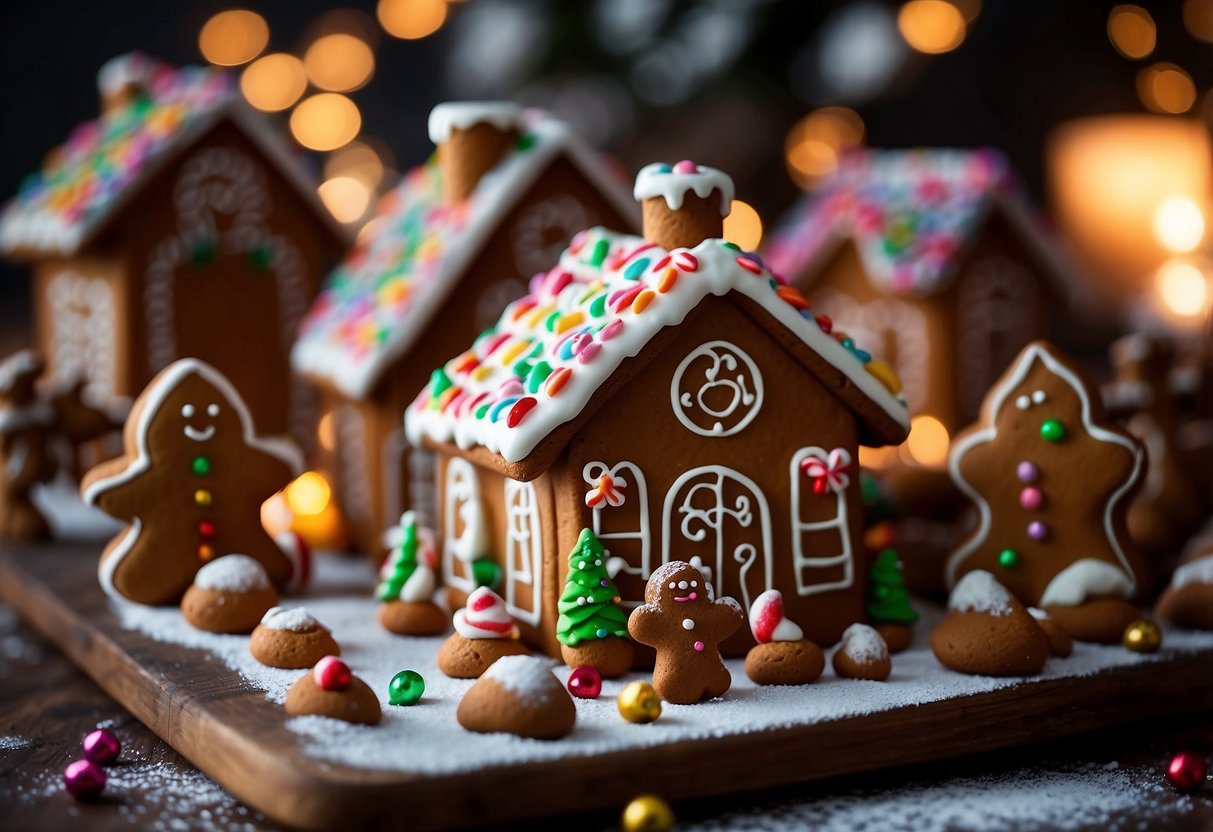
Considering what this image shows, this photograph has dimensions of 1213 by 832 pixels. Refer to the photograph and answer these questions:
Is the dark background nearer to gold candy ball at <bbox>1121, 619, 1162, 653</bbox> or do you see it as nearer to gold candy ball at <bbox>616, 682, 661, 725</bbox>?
gold candy ball at <bbox>1121, 619, 1162, 653</bbox>

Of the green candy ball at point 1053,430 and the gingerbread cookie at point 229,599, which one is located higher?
the green candy ball at point 1053,430

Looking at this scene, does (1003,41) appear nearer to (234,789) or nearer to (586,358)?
(586,358)

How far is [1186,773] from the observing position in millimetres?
2148

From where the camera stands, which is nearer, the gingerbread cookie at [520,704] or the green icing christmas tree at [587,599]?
the gingerbread cookie at [520,704]

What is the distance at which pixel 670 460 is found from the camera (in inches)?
95.7

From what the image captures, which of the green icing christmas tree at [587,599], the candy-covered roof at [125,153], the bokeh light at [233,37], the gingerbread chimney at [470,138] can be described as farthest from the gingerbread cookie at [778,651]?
the bokeh light at [233,37]

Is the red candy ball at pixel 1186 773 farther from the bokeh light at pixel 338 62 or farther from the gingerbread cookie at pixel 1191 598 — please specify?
the bokeh light at pixel 338 62

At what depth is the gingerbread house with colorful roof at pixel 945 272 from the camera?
12.8 ft

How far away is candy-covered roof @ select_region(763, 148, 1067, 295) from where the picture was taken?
389 cm

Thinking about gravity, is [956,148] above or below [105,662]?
above

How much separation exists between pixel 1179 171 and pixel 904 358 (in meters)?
2.57

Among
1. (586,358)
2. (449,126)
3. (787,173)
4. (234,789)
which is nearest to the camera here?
(234,789)

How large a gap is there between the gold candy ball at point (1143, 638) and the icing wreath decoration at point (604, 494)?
92 cm

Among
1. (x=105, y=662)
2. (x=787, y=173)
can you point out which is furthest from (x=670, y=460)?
(x=787, y=173)
